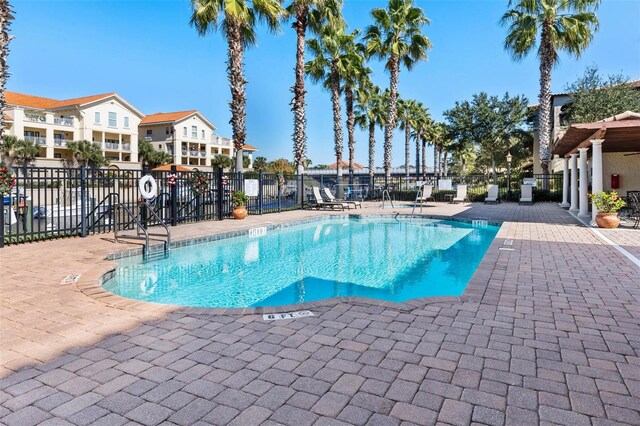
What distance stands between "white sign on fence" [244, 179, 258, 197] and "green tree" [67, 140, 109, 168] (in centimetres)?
3355

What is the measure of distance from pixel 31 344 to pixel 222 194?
32.4ft

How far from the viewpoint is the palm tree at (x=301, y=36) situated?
1712 cm

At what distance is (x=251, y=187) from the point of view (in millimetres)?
13820

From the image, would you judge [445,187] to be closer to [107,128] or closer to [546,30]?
[546,30]

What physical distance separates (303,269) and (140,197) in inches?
238

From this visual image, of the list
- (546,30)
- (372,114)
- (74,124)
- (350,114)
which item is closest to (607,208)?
(546,30)

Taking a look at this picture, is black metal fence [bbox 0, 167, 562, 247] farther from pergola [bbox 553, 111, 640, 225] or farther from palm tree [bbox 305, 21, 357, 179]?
pergola [bbox 553, 111, 640, 225]

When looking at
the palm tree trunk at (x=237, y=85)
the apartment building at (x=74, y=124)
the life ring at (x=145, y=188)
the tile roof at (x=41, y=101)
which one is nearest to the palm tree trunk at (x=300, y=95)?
the palm tree trunk at (x=237, y=85)

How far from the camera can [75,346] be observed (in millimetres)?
2963

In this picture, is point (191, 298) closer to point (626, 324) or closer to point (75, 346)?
point (75, 346)

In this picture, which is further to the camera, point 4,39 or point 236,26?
point 236,26

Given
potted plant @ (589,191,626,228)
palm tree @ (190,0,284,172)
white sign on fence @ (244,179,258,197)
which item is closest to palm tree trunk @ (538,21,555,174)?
potted plant @ (589,191,626,228)

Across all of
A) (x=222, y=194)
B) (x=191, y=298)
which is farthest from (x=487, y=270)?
(x=222, y=194)

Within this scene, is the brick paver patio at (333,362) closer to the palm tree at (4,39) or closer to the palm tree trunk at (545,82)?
the palm tree at (4,39)
